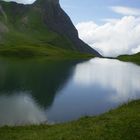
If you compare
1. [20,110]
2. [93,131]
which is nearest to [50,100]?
[20,110]

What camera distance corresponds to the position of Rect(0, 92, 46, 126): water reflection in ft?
157

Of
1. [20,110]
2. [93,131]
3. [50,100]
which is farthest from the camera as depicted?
[50,100]

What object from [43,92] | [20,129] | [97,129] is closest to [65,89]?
[43,92]

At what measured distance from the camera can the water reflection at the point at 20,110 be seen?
4791cm

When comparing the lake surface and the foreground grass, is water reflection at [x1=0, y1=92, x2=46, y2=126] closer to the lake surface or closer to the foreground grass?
the lake surface

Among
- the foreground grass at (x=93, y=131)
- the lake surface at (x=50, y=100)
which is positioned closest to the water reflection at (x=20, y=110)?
the lake surface at (x=50, y=100)

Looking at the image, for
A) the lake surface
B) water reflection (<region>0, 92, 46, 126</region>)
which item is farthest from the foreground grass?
the lake surface

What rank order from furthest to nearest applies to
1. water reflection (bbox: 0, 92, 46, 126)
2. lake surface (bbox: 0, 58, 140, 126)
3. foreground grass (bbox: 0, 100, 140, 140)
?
1. lake surface (bbox: 0, 58, 140, 126)
2. water reflection (bbox: 0, 92, 46, 126)
3. foreground grass (bbox: 0, 100, 140, 140)

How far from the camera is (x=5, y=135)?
3181 centimetres

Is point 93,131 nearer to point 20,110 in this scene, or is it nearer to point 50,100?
point 20,110

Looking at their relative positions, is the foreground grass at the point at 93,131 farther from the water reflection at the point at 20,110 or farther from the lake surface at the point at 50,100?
the lake surface at the point at 50,100

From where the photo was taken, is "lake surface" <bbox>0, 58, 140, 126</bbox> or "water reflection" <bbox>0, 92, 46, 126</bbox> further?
"lake surface" <bbox>0, 58, 140, 126</bbox>

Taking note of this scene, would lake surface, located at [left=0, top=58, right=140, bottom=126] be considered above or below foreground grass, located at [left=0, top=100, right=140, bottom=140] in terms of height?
below

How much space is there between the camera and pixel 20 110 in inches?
2186
